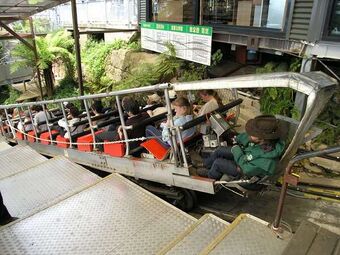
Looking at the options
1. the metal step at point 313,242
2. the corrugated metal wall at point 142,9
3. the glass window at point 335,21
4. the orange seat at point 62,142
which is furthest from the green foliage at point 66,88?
the metal step at point 313,242

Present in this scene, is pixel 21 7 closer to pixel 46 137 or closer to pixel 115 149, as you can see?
pixel 46 137

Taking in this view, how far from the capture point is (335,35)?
5203 millimetres

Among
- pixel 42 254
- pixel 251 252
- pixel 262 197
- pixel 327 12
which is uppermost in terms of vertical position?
pixel 327 12

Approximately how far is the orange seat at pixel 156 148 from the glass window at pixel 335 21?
384cm

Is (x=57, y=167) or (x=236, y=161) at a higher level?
(x=236, y=161)

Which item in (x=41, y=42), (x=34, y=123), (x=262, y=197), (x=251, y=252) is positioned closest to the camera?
(x=251, y=252)

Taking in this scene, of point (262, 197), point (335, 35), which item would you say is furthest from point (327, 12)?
point (262, 197)

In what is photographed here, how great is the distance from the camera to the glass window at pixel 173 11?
8656 mm

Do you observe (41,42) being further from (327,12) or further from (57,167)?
(327,12)

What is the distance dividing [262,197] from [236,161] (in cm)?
171

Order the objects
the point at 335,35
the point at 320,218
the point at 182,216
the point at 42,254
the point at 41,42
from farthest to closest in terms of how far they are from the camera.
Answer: the point at 41,42 → the point at 335,35 → the point at 320,218 → the point at 182,216 → the point at 42,254

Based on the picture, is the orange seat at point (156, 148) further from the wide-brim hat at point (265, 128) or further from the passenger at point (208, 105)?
the wide-brim hat at point (265, 128)

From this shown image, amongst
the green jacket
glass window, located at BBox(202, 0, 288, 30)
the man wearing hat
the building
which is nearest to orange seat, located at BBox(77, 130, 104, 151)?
the man wearing hat

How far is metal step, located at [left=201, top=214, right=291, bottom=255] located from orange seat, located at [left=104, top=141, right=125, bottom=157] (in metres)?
2.28
